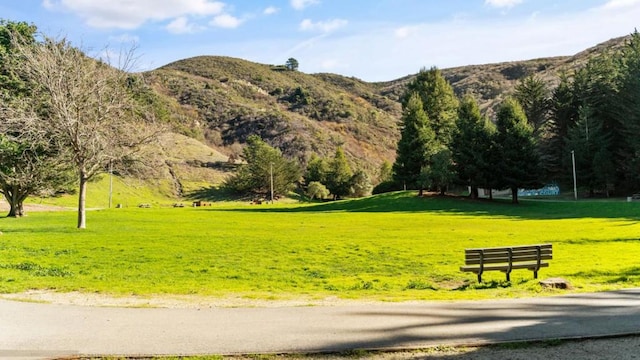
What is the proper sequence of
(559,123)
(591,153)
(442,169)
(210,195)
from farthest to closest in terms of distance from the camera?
(210,195), (559,123), (591,153), (442,169)

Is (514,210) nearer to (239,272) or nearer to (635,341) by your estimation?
(239,272)

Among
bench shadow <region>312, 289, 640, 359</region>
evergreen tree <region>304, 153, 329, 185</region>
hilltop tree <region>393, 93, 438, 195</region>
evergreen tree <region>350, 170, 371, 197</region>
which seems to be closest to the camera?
bench shadow <region>312, 289, 640, 359</region>

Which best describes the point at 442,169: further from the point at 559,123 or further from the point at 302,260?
the point at 302,260

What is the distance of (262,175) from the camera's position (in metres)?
95.2

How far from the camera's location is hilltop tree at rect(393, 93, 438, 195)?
5991 centimetres

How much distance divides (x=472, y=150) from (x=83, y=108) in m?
40.4

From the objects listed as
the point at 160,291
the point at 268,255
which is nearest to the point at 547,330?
the point at 160,291

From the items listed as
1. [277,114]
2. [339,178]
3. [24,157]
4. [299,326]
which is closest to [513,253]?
[299,326]

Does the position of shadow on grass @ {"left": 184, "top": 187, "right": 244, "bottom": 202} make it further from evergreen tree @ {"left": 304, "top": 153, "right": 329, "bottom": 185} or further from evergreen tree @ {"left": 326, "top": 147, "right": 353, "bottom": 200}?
evergreen tree @ {"left": 326, "top": 147, "right": 353, "bottom": 200}

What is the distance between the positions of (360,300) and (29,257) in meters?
12.4

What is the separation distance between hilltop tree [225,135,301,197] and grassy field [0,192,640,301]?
6567 cm

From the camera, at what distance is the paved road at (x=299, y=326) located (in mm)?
7297

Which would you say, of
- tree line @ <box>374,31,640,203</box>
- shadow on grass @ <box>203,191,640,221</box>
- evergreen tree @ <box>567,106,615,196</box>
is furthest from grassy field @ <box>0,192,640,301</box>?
evergreen tree @ <box>567,106,615,196</box>

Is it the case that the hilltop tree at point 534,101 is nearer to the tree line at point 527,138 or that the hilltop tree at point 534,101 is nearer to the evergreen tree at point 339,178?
the tree line at point 527,138
